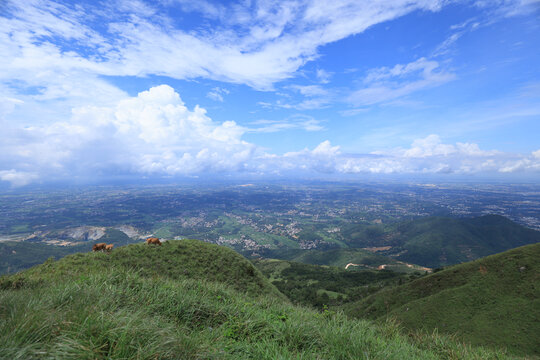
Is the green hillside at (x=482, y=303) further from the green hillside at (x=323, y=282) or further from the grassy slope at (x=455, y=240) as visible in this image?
the grassy slope at (x=455, y=240)

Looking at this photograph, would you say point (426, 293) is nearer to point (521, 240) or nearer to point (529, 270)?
point (529, 270)

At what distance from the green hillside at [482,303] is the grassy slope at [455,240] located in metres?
125

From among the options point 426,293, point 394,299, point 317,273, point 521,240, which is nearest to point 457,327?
point 426,293

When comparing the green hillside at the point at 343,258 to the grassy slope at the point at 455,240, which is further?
the grassy slope at the point at 455,240

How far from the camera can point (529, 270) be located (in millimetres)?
33188

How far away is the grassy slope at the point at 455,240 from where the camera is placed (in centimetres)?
14409

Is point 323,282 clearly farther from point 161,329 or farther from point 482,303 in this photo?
point 161,329

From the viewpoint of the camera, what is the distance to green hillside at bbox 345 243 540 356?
2622cm

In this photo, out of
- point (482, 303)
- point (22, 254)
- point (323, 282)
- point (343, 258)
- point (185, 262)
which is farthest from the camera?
point (343, 258)

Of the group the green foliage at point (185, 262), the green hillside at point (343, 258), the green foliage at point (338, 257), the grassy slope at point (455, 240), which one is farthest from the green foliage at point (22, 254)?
the grassy slope at point (455, 240)

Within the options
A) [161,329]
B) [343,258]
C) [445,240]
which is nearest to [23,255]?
[161,329]

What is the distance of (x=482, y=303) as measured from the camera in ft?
104

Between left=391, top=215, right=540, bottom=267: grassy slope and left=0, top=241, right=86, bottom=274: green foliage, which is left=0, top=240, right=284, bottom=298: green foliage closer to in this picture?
left=0, top=241, right=86, bottom=274: green foliage

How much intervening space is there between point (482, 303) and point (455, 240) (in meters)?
176
